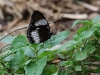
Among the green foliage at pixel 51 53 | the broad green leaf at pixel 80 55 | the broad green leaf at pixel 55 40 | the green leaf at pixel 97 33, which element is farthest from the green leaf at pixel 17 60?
the green leaf at pixel 97 33

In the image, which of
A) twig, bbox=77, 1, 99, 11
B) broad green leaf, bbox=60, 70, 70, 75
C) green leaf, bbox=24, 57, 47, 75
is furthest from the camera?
twig, bbox=77, 1, 99, 11

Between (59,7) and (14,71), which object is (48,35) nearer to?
(14,71)

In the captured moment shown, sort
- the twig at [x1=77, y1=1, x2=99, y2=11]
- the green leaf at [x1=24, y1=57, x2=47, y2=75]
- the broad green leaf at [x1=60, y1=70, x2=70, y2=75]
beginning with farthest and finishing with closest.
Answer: the twig at [x1=77, y1=1, x2=99, y2=11] < the broad green leaf at [x1=60, y1=70, x2=70, y2=75] < the green leaf at [x1=24, y1=57, x2=47, y2=75]

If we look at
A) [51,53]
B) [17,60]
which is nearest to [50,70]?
[51,53]

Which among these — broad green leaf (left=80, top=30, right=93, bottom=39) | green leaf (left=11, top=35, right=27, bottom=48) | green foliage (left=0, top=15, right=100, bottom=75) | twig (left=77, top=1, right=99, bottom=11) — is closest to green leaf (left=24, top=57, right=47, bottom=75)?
green foliage (left=0, top=15, right=100, bottom=75)

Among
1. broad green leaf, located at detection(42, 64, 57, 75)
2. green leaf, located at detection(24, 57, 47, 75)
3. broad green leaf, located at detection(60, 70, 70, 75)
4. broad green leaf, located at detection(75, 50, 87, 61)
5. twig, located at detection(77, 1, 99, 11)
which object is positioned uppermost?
broad green leaf, located at detection(75, 50, 87, 61)

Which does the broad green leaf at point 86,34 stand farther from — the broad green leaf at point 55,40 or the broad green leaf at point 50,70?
the broad green leaf at point 50,70

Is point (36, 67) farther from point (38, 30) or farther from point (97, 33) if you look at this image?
point (97, 33)

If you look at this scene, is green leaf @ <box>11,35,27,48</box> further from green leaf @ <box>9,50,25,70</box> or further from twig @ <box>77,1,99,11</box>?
twig @ <box>77,1,99,11</box>
